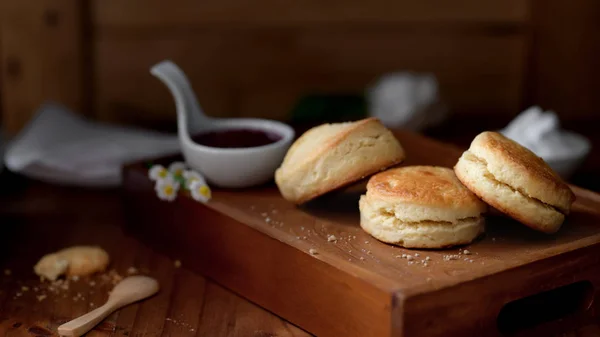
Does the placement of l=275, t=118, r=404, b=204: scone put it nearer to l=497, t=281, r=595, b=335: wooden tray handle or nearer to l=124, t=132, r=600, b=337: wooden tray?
l=124, t=132, r=600, b=337: wooden tray

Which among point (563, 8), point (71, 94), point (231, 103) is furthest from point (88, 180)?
point (563, 8)

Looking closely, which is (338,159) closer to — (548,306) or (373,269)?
(373,269)

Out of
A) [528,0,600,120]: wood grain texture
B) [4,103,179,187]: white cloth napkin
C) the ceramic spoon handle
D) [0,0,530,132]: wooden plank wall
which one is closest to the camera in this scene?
the ceramic spoon handle

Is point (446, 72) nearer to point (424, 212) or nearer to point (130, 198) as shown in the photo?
point (130, 198)

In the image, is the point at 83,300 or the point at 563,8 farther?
the point at 563,8

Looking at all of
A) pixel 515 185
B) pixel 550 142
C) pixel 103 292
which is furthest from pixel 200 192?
pixel 550 142

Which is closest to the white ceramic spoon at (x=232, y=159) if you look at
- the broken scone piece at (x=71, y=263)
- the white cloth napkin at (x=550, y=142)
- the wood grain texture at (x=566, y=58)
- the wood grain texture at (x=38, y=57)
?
the broken scone piece at (x=71, y=263)

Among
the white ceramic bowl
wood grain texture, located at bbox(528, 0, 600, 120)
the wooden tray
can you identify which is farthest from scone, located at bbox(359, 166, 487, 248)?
wood grain texture, located at bbox(528, 0, 600, 120)
